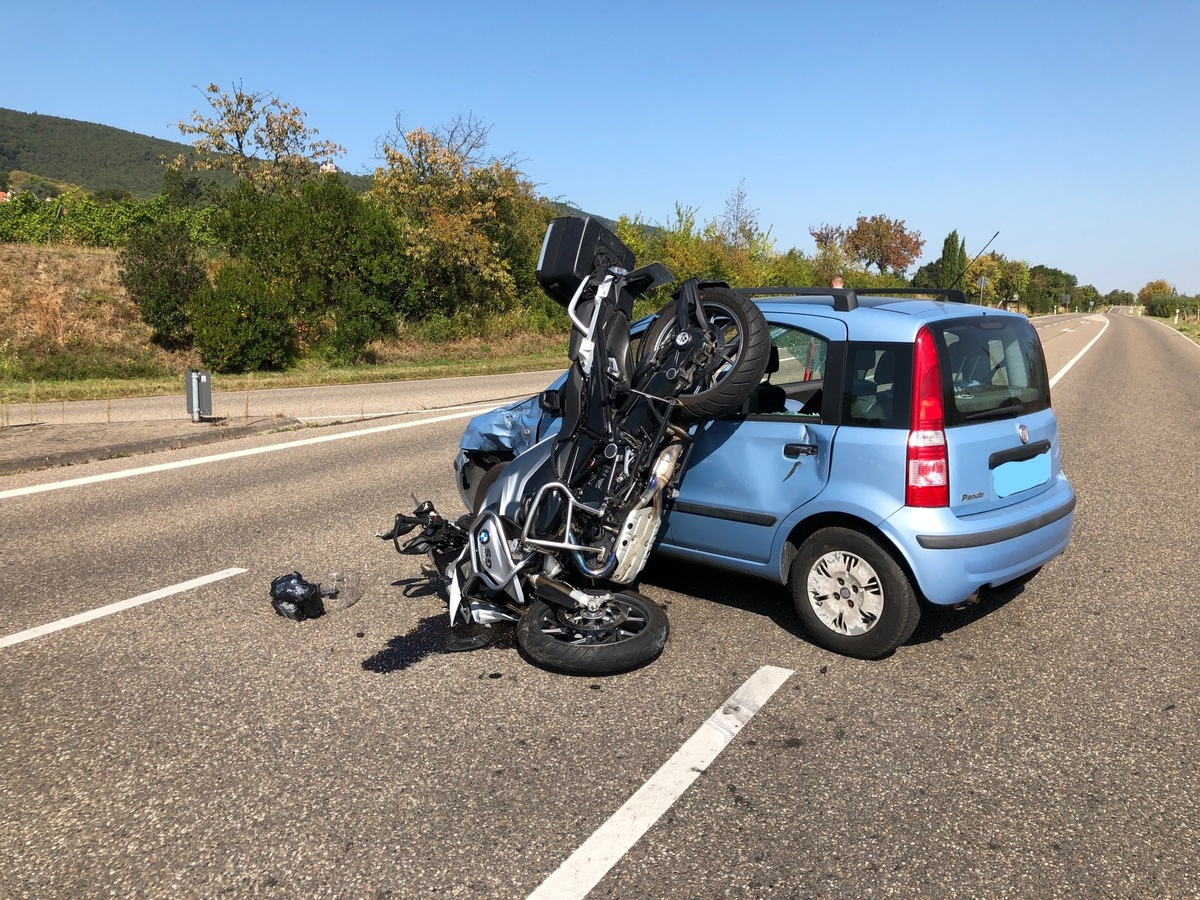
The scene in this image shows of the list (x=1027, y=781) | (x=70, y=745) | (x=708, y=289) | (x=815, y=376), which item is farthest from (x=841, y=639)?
(x=70, y=745)

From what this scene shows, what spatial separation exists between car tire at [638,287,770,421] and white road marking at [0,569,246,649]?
316cm

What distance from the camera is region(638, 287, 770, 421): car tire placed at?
14.4ft

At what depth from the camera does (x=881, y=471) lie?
422 centimetres

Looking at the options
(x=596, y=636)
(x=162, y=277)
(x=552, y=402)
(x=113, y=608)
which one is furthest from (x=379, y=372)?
(x=596, y=636)

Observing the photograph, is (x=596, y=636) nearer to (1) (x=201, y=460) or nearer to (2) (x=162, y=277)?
(1) (x=201, y=460)

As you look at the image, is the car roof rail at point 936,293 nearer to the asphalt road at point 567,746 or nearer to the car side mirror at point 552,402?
the asphalt road at point 567,746

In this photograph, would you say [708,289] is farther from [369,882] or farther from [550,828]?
[369,882]

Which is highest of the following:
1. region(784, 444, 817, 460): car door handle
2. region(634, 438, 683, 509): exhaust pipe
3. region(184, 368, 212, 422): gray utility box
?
region(784, 444, 817, 460): car door handle

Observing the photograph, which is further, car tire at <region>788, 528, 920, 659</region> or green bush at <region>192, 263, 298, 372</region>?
green bush at <region>192, 263, 298, 372</region>

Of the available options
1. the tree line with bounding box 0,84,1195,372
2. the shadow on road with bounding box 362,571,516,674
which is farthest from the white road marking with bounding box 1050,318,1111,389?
the shadow on road with bounding box 362,571,516,674

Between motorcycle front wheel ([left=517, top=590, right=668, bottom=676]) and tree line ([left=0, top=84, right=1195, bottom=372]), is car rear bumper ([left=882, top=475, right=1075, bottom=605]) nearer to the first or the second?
motorcycle front wheel ([left=517, top=590, right=668, bottom=676])

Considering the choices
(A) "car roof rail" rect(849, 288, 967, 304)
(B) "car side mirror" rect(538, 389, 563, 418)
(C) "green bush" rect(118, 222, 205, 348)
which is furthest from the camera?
(C) "green bush" rect(118, 222, 205, 348)

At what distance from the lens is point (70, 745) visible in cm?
358

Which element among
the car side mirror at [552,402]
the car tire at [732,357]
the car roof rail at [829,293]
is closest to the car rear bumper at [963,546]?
the car tire at [732,357]
